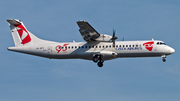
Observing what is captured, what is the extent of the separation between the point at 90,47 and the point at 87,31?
228cm

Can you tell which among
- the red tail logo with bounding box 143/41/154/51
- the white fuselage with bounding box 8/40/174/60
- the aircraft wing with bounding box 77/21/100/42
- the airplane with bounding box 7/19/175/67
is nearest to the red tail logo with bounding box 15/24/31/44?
the airplane with bounding box 7/19/175/67

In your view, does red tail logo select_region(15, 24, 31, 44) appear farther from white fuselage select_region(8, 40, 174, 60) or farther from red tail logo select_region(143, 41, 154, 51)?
red tail logo select_region(143, 41, 154, 51)

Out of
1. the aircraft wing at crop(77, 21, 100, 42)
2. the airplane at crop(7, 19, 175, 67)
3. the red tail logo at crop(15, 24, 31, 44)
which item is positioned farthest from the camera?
the red tail logo at crop(15, 24, 31, 44)

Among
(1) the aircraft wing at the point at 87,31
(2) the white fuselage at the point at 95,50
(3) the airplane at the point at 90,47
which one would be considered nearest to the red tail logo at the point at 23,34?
(3) the airplane at the point at 90,47

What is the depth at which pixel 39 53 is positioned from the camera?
3070cm

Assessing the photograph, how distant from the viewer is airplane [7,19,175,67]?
2841cm

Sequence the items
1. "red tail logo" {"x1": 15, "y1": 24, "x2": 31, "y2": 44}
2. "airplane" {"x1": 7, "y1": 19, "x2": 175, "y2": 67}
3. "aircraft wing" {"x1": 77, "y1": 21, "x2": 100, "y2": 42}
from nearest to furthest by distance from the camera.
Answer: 1. "aircraft wing" {"x1": 77, "y1": 21, "x2": 100, "y2": 42}
2. "airplane" {"x1": 7, "y1": 19, "x2": 175, "y2": 67}
3. "red tail logo" {"x1": 15, "y1": 24, "x2": 31, "y2": 44}

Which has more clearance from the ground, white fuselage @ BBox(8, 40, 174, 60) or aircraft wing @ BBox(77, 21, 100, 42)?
aircraft wing @ BBox(77, 21, 100, 42)

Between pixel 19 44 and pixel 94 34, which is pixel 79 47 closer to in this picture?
pixel 94 34

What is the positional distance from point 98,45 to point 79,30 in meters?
2.87

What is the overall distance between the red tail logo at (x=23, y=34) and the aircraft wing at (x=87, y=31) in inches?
287

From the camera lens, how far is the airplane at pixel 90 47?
28.4m

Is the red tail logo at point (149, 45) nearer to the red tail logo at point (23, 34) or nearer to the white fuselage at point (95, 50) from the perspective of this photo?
the white fuselage at point (95, 50)

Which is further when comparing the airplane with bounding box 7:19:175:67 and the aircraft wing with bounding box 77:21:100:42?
the airplane with bounding box 7:19:175:67
